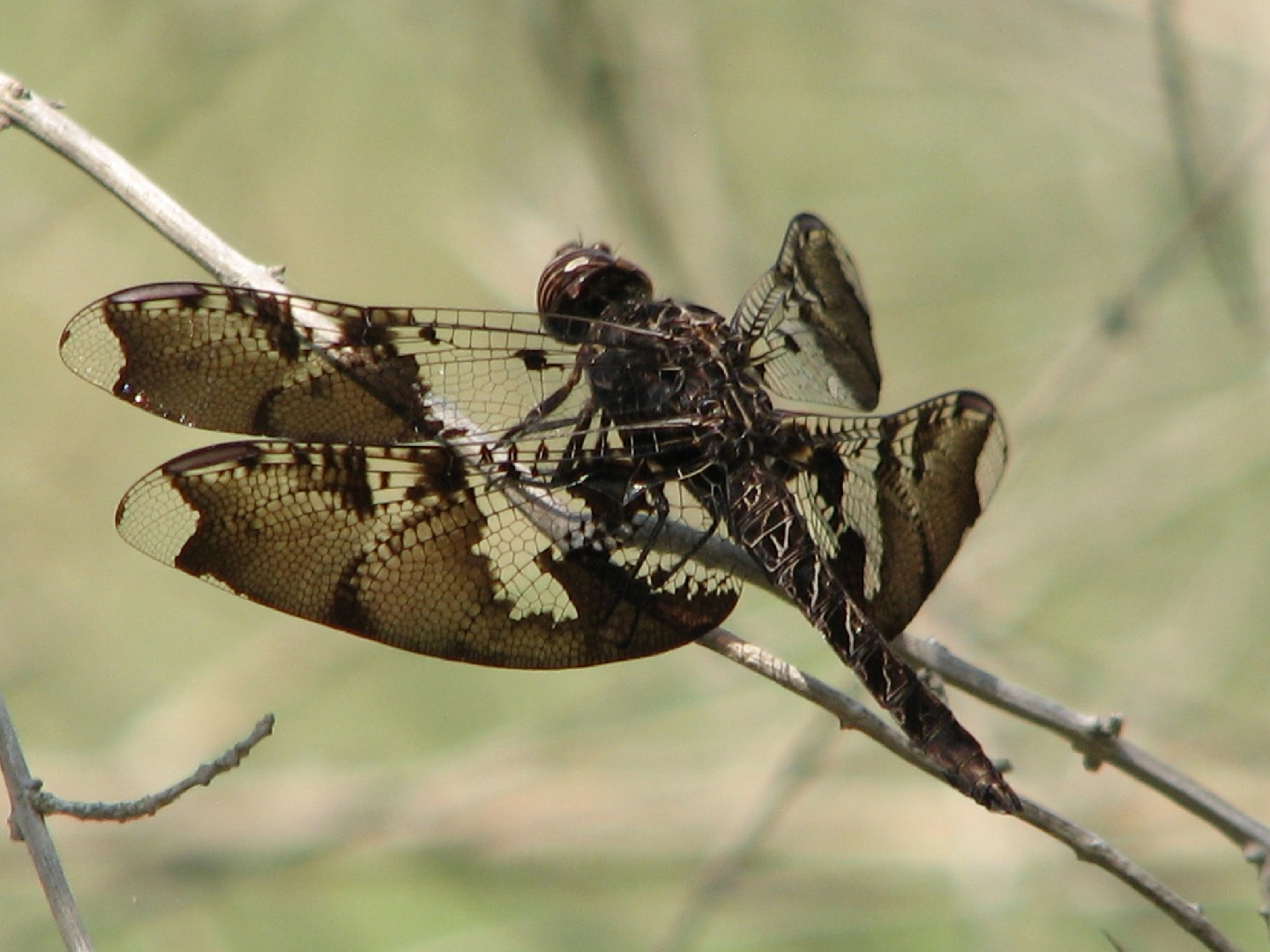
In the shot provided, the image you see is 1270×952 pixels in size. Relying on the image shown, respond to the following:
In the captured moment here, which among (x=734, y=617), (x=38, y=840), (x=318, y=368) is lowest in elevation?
(x=38, y=840)

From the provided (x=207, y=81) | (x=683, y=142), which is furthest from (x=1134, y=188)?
(x=207, y=81)

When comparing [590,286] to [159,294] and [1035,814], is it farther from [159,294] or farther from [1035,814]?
[1035,814]

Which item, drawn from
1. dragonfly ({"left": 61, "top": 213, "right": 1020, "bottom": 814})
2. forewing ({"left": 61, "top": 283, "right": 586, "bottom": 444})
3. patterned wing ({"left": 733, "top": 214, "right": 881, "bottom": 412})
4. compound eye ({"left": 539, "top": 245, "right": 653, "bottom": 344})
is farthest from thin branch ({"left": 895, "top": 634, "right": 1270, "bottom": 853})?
compound eye ({"left": 539, "top": 245, "right": 653, "bottom": 344})

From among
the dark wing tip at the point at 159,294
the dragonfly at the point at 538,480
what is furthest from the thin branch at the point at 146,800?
the dark wing tip at the point at 159,294

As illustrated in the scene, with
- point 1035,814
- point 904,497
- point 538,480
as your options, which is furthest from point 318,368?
point 1035,814

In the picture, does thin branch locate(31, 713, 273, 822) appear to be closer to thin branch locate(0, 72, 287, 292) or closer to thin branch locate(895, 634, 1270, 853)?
thin branch locate(0, 72, 287, 292)

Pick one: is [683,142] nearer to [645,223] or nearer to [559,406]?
[645,223]
